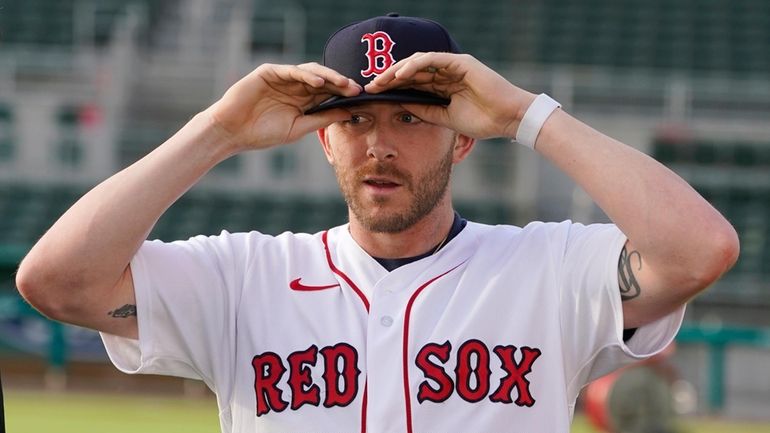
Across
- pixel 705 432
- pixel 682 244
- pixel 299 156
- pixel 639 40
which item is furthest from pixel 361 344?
pixel 639 40

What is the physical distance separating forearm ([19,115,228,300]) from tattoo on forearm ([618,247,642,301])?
0.94 m

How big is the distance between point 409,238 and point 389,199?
0.18 m

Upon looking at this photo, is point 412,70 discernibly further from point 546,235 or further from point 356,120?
→ point 546,235

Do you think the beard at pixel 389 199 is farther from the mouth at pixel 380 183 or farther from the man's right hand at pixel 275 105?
the man's right hand at pixel 275 105

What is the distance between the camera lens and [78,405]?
1186 cm

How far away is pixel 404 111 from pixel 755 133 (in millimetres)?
12567

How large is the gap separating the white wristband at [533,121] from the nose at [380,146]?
0.28 m

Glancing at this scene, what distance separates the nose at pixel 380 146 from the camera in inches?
114

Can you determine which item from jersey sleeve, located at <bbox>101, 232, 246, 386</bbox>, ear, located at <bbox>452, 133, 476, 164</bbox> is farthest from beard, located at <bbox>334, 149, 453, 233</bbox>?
jersey sleeve, located at <bbox>101, 232, 246, 386</bbox>

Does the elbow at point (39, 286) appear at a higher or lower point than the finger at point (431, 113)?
lower

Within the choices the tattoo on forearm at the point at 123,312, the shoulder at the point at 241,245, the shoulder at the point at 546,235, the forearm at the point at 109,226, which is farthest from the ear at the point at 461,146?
the tattoo on forearm at the point at 123,312

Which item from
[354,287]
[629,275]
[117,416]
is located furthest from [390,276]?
Result: [117,416]

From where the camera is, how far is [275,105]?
9.80 feet

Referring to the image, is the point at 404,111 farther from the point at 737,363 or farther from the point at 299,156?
the point at 299,156
